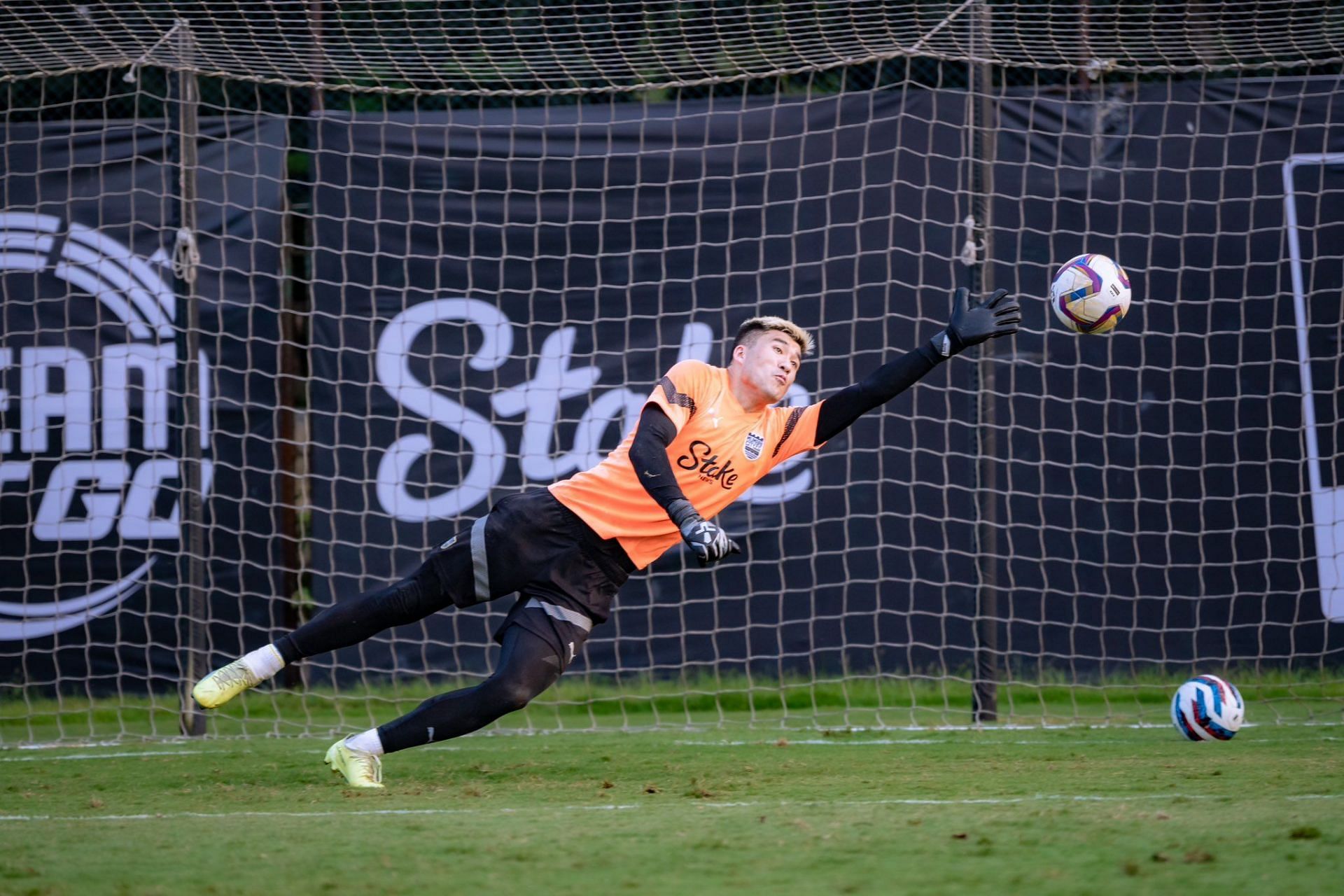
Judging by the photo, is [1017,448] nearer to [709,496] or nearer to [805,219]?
[805,219]

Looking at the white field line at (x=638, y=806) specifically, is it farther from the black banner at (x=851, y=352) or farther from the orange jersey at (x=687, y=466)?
the black banner at (x=851, y=352)

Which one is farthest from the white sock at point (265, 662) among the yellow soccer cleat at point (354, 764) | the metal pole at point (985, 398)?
the metal pole at point (985, 398)

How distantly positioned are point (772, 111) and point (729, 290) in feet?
3.62

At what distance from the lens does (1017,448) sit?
316 inches

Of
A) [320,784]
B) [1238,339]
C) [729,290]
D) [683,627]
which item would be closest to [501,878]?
[320,784]

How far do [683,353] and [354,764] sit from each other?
3856 mm

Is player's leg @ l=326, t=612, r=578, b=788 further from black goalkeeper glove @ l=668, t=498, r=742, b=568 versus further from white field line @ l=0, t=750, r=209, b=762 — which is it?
white field line @ l=0, t=750, r=209, b=762

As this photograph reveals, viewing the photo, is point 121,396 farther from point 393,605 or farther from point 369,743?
point 369,743

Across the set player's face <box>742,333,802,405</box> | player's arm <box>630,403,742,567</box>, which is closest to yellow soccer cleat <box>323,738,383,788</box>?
player's arm <box>630,403,742,567</box>

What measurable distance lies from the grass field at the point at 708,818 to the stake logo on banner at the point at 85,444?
1.83m

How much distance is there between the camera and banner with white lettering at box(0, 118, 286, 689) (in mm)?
8062

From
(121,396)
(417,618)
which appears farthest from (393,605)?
(121,396)

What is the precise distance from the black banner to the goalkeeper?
2.61 m

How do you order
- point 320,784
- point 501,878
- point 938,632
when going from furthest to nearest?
point 938,632 < point 320,784 < point 501,878
